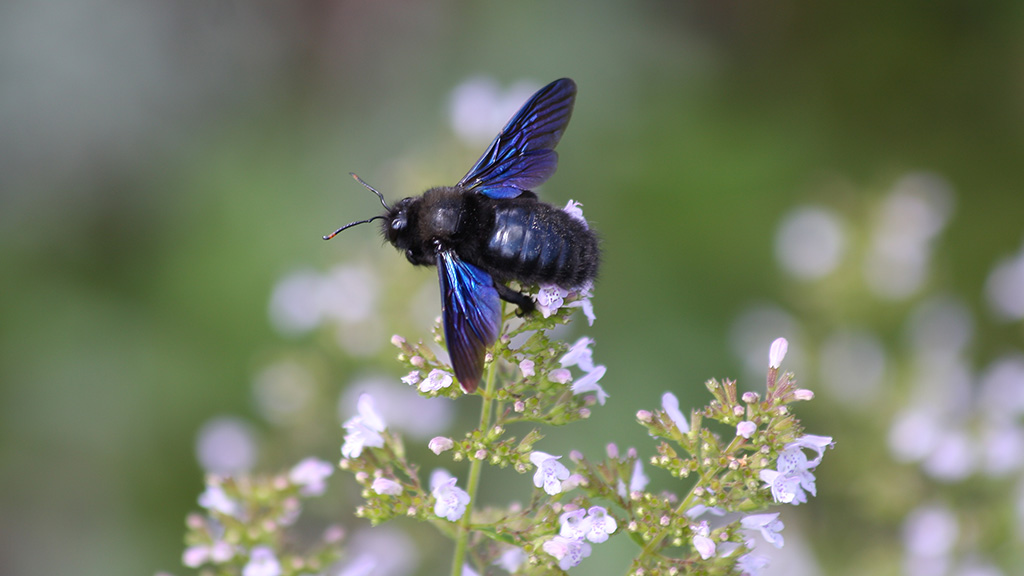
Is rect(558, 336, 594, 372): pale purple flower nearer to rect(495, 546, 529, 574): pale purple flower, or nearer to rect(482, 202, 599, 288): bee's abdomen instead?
rect(482, 202, 599, 288): bee's abdomen

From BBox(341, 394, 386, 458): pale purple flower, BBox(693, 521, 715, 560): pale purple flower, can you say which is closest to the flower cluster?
BBox(341, 394, 386, 458): pale purple flower

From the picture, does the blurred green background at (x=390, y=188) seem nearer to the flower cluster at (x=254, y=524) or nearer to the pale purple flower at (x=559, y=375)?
the flower cluster at (x=254, y=524)

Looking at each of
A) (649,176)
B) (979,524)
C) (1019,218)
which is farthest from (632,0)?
(979,524)

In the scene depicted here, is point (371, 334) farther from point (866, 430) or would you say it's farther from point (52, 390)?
point (52, 390)

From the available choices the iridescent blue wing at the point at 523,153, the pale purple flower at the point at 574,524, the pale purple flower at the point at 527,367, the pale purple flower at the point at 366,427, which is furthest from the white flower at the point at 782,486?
the iridescent blue wing at the point at 523,153

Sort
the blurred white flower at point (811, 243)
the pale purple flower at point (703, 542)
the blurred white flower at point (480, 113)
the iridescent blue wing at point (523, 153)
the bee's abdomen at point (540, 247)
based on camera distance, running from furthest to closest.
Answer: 1. the blurred white flower at point (811, 243)
2. the blurred white flower at point (480, 113)
3. the iridescent blue wing at point (523, 153)
4. the bee's abdomen at point (540, 247)
5. the pale purple flower at point (703, 542)

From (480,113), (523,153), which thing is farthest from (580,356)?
(480,113)
